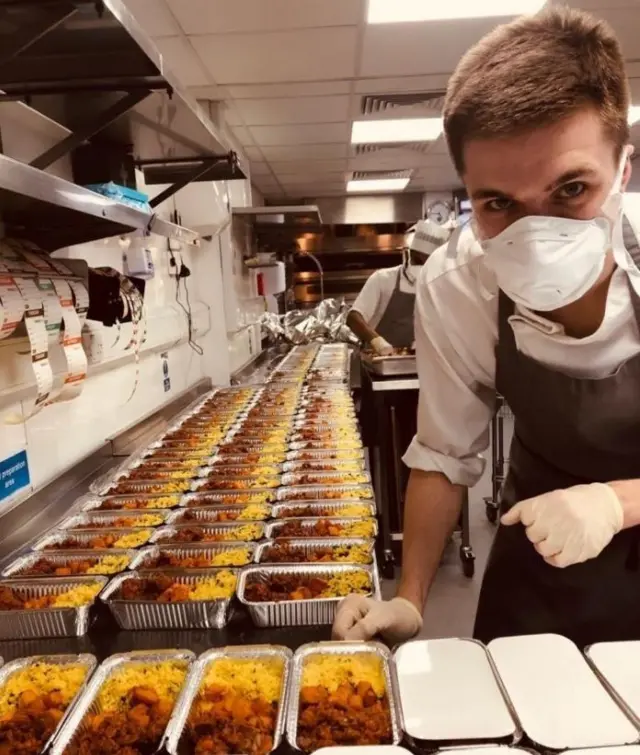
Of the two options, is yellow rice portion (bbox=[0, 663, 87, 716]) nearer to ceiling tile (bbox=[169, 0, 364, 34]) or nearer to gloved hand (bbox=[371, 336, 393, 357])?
ceiling tile (bbox=[169, 0, 364, 34])

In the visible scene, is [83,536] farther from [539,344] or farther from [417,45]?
[417,45]

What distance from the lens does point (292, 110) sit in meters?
4.89

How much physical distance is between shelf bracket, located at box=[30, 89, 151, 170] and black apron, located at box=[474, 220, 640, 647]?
1.21 m

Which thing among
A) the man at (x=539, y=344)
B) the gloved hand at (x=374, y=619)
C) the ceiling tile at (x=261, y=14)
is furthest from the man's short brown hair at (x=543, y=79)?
the ceiling tile at (x=261, y=14)

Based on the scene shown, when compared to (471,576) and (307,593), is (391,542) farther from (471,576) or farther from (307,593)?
(307,593)

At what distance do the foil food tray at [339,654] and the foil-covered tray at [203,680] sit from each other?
0.04ft

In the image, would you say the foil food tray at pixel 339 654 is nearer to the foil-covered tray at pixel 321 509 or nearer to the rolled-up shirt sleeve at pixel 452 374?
the rolled-up shirt sleeve at pixel 452 374

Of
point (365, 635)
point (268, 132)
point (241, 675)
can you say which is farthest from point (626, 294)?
point (268, 132)

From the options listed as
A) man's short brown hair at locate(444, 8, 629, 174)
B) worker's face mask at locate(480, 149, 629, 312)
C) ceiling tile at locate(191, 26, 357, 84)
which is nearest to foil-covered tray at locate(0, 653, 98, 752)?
worker's face mask at locate(480, 149, 629, 312)

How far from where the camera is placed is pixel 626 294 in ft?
4.28

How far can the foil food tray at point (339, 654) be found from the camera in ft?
3.15

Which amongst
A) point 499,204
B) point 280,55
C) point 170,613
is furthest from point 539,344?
point 280,55

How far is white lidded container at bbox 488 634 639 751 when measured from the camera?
0.88 meters

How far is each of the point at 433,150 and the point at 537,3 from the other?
3.43m
